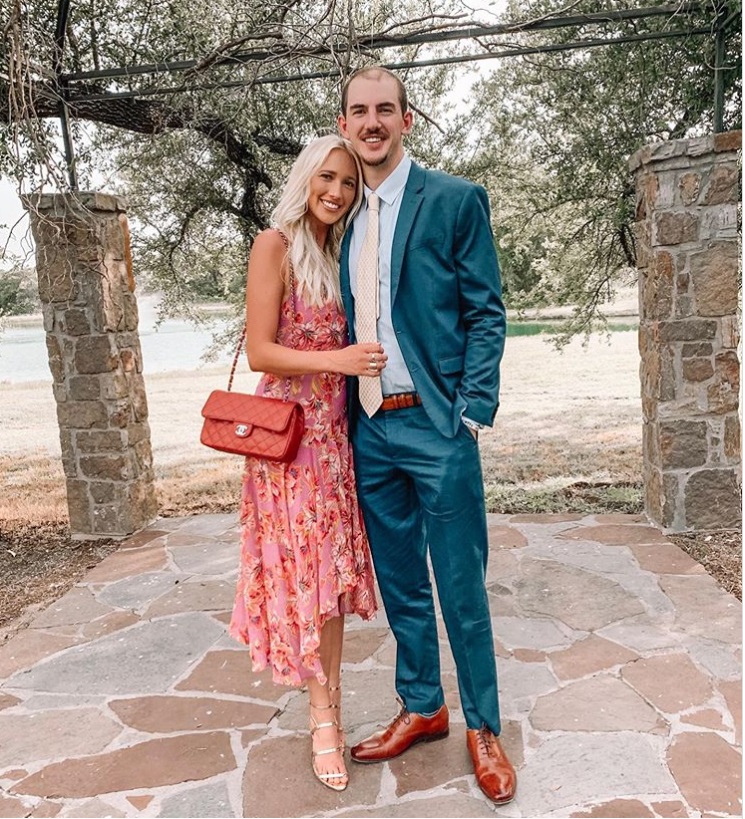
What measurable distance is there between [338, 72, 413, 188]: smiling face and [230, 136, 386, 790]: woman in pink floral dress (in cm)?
6

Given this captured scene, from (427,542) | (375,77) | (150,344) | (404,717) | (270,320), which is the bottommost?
(404,717)

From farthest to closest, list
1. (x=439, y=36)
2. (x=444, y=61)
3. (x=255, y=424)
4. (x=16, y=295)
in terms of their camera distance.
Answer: (x=16, y=295) → (x=444, y=61) → (x=439, y=36) → (x=255, y=424)

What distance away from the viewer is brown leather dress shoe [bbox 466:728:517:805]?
2105mm

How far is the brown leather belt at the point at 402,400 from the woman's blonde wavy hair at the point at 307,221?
1.13ft

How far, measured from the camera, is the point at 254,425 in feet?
6.93

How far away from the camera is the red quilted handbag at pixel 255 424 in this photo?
6.80ft

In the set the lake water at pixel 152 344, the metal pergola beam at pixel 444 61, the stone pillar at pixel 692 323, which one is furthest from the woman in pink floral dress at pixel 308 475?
the lake water at pixel 152 344

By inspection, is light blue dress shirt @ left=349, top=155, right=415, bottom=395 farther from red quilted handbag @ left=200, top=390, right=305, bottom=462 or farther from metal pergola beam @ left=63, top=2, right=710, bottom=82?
metal pergola beam @ left=63, top=2, right=710, bottom=82

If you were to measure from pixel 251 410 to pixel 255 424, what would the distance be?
5 cm

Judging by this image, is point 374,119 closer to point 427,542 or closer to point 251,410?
Answer: point 251,410

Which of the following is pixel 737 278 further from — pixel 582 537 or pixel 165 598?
pixel 165 598

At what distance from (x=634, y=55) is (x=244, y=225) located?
3294mm

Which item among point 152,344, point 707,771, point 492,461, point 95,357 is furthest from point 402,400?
point 152,344

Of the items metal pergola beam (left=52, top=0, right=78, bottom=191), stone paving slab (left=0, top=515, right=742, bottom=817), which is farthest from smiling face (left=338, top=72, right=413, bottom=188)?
metal pergola beam (left=52, top=0, right=78, bottom=191)
